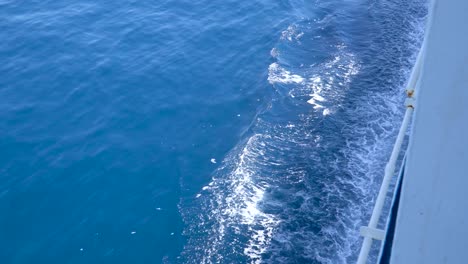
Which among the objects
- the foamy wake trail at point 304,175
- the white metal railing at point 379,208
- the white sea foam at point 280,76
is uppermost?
the white metal railing at point 379,208

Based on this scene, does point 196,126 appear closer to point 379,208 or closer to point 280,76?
point 280,76

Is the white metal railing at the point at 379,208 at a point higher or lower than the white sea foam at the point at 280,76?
higher

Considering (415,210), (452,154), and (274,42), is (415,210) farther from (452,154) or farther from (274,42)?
(274,42)

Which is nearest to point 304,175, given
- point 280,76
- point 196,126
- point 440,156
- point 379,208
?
point 196,126

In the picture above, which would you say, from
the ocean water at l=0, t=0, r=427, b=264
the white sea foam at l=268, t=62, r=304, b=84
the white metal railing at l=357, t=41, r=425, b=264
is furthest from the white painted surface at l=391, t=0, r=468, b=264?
the white sea foam at l=268, t=62, r=304, b=84

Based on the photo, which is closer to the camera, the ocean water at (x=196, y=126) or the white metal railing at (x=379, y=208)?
the white metal railing at (x=379, y=208)

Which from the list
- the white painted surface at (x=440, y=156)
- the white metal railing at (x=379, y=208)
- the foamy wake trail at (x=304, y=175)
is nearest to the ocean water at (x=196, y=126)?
the foamy wake trail at (x=304, y=175)

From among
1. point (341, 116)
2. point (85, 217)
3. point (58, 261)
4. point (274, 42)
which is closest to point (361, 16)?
point (274, 42)

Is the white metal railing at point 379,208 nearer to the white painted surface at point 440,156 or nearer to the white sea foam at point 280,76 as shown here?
the white painted surface at point 440,156
